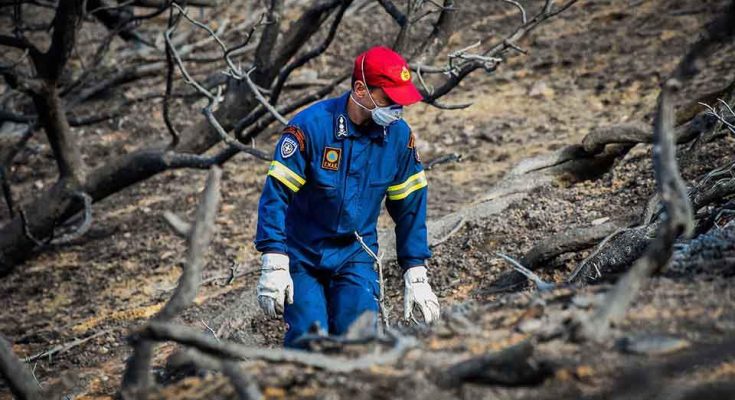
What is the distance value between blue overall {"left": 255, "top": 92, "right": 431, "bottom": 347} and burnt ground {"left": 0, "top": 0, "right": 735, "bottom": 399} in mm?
546

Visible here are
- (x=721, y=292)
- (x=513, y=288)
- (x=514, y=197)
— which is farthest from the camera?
(x=514, y=197)

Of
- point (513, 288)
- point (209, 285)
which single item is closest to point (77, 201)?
point (209, 285)

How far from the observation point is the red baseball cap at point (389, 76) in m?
4.20

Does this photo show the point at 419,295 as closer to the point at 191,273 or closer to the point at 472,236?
the point at 472,236

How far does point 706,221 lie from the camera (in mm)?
4590

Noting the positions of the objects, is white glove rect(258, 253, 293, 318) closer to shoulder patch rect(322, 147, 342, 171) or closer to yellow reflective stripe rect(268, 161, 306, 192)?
yellow reflective stripe rect(268, 161, 306, 192)

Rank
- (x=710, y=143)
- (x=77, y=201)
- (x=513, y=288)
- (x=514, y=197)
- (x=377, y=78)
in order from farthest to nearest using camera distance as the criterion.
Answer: (x=77, y=201) < (x=514, y=197) < (x=710, y=143) < (x=513, y=288) < (x=377, y=78)

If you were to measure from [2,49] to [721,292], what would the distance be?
37.0 feet

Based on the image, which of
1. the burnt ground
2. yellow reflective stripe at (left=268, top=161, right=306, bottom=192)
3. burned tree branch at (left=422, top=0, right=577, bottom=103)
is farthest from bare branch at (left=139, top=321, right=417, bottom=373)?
burned tree branch at (left=422, top=0, right=577, bottom=103)

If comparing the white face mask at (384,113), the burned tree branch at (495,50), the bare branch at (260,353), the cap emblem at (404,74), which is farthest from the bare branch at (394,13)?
the bare branch at (260,353)

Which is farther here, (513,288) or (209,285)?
(209,285)

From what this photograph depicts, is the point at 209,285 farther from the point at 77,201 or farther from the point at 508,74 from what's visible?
the point at 508,74

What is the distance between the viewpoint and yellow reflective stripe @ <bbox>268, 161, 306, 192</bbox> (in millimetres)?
4152

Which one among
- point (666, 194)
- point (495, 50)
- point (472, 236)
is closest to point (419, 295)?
point (472, 236)
